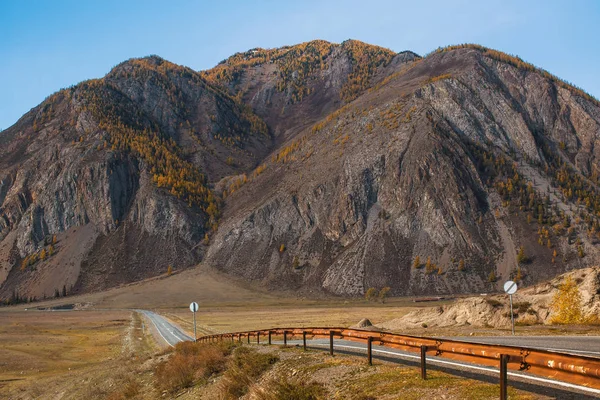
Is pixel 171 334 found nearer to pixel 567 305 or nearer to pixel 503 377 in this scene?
pixel 567 305

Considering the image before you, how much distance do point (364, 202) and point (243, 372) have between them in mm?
133929

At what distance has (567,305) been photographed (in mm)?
26953

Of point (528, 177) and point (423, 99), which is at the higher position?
point (423, 99)

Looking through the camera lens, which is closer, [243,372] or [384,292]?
[243,372]

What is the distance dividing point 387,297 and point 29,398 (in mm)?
97084

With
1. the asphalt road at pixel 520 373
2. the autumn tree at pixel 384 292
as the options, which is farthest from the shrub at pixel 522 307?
the autumn tree at pixel 384 292

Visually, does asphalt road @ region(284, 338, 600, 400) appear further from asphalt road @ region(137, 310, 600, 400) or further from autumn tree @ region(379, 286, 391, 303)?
autumn tree @ region(379, 286, 391, 303)

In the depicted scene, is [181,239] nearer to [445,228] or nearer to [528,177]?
[445,228]

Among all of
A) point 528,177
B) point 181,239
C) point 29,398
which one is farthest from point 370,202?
point 29,398

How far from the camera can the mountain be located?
4909 inches

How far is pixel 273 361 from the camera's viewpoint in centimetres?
1633

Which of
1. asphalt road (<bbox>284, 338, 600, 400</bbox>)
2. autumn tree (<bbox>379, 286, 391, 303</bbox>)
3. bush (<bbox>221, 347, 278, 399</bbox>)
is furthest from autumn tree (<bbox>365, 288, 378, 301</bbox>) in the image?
asphalt road (<bbox>284, 338, 600, 400</bbox>)

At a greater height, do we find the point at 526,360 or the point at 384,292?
the point at 526,360

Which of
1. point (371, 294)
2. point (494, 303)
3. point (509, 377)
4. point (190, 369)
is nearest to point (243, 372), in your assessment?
point (190, 369)
